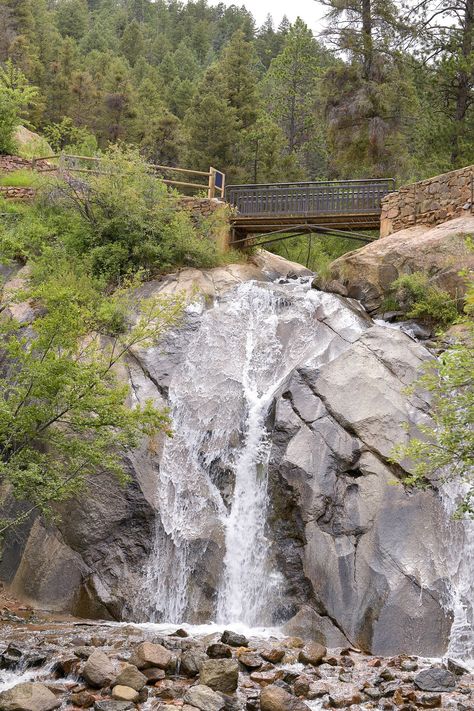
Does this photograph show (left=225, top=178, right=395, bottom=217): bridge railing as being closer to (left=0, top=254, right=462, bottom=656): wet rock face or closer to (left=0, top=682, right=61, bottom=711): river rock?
(left=0, top=254, right=462, bottom=656): wet rock face

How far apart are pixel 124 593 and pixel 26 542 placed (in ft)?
7.24

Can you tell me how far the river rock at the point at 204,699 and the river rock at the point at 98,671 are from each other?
1051 mm

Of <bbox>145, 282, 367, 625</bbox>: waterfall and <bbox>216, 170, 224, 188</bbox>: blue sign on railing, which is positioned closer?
<bbox>145, 282, 367, 625</bbox>: waterfall

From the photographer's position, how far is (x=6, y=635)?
10930 millimetres

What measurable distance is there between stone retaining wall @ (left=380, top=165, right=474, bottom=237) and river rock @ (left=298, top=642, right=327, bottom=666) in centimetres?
1160

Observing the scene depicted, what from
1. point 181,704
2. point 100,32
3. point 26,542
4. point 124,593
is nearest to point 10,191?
point 26,542

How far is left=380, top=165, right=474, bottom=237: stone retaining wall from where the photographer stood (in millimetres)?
18094

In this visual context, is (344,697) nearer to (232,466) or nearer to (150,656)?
(150,656)

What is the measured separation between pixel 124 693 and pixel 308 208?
1605cm

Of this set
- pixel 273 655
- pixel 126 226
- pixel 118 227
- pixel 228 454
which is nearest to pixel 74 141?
pixel 118 227

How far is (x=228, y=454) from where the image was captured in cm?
1422

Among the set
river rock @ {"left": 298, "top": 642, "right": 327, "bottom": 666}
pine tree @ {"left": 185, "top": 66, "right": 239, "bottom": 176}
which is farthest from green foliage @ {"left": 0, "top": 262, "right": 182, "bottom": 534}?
pine tree @ {"left": 185, "top": 66, "right": 239, "bottom": 176}

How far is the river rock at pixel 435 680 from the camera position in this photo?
9.20 meters

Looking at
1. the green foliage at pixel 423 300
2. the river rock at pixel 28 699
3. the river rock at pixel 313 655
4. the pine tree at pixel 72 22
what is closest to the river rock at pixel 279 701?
the river rock at pixel 313 655
